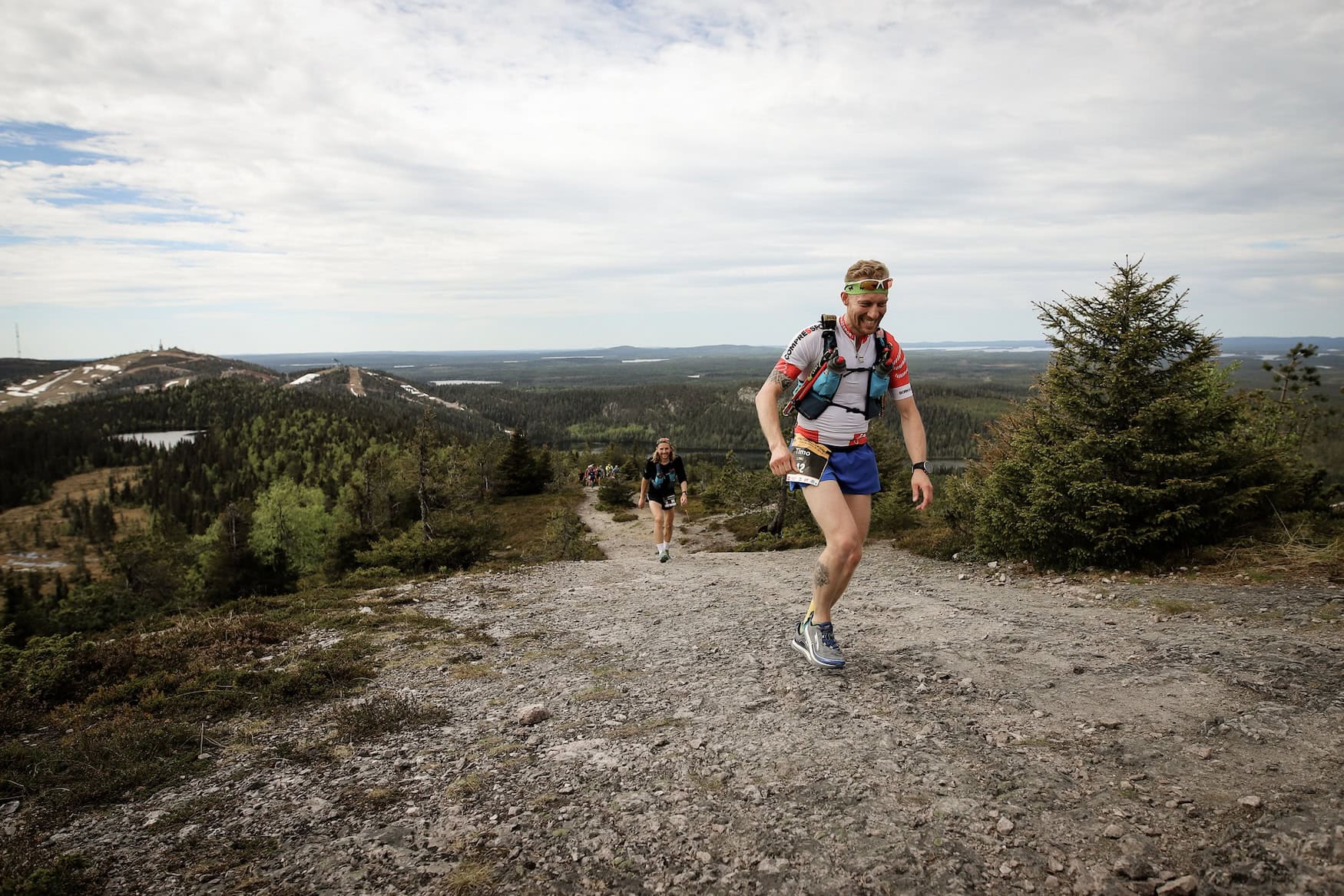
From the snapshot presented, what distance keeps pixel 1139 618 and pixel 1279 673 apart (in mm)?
2368

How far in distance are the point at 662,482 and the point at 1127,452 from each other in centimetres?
816

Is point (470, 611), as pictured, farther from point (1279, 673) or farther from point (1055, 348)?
point (1055, 348)

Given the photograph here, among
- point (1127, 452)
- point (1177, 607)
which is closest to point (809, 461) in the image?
point (1177, 607)

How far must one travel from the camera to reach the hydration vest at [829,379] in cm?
562

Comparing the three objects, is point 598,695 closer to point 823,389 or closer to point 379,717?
point 379,717

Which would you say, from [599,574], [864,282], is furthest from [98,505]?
[864,282]

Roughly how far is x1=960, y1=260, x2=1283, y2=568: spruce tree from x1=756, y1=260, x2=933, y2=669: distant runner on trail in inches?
251

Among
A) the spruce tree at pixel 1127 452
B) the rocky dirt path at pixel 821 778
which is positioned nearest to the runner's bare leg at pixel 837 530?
the rocky dirt path at pixel 821 778

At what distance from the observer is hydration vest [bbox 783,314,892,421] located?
221 inches

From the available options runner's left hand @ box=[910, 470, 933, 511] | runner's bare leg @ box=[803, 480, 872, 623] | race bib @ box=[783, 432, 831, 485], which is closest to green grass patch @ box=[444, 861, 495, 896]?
runner's bare leg @ box=[803, 480, 872, 623]

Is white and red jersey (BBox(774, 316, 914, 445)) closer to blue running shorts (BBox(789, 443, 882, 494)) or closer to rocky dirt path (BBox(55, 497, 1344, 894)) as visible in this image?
blue running shorts (BBox(789, 443, 882, 494))

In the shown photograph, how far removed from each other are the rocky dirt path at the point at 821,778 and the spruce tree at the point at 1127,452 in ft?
11.4

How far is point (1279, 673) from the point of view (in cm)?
502

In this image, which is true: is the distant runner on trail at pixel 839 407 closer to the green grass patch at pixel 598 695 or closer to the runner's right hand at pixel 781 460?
the runner's right hand at pixel 781 460
